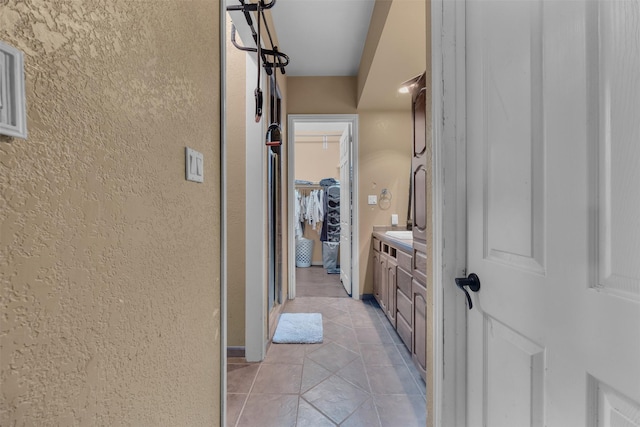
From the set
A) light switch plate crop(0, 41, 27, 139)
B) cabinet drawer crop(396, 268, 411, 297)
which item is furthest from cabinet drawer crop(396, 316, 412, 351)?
light switch plate crop(0, 41, 27, 139)

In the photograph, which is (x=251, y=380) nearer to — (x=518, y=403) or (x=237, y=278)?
(x=237, y=278)

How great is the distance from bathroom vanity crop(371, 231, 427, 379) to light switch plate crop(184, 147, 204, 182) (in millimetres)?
1369

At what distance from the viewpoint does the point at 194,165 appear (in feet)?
2.78

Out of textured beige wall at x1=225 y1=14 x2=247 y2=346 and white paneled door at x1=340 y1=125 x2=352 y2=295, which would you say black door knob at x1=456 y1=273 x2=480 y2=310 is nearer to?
textured beige wall at x1=225 y1=14 x2=247 y2=346

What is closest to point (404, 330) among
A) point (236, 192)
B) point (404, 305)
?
point (404, 305)

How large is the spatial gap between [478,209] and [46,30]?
3.56ft

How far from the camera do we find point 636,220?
479 millimetres

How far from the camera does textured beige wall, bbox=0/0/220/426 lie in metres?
0.38

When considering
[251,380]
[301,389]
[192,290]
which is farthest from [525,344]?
[251,380]

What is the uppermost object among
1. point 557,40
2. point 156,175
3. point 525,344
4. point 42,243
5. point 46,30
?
point 557,40

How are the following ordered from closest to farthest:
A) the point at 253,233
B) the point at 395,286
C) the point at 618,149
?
the point at 618,149, the point at 253,233, the point at 395,286

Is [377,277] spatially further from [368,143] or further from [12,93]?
[12,93]

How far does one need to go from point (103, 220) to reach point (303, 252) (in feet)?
15.7

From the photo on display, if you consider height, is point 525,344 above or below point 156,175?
below
